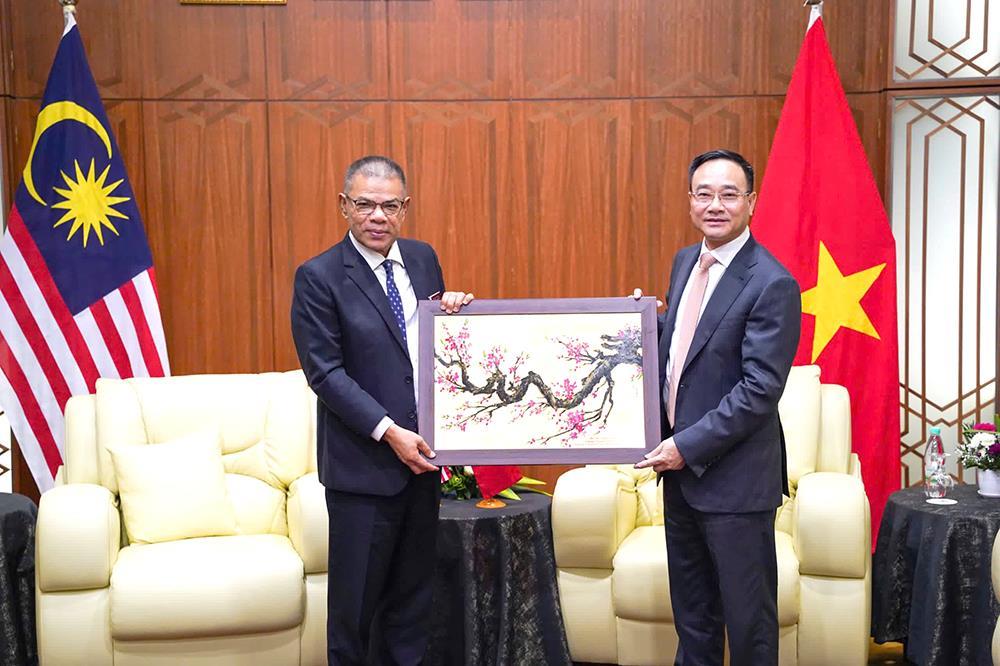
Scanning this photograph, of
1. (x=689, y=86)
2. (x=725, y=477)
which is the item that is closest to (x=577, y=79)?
(x=689, y=86)

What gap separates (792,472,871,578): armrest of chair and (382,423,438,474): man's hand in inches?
58.6

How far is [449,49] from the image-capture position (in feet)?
16.7

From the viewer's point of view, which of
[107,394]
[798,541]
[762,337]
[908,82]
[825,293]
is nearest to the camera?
[762,337]

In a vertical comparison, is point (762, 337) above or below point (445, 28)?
below

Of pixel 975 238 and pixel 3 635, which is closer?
pixel 3 635

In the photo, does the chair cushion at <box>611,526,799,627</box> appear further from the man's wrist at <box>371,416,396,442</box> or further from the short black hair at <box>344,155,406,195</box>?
the short black hair at <box>344,155,406,195</box>

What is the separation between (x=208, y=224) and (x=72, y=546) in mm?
1997

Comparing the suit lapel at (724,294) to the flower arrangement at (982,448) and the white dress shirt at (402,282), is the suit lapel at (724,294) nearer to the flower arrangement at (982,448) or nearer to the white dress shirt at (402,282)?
the white dress shirt at (402,282)

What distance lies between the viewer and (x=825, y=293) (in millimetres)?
4625

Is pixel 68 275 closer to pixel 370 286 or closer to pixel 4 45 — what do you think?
pixel 4 45

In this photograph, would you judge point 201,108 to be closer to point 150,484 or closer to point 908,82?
point 150,484

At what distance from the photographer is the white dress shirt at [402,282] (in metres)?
3.00

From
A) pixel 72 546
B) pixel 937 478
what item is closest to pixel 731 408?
pixel 937 478

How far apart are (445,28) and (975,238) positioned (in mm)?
2730
